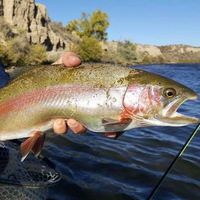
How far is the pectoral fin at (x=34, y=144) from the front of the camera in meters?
2.75

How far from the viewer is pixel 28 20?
47312 millimetres

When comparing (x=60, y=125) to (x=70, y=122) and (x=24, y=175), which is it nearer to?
(x=70, y=122)

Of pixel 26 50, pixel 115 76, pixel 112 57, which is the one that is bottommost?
pixel 26 50

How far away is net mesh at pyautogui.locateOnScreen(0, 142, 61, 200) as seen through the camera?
312 centimetres

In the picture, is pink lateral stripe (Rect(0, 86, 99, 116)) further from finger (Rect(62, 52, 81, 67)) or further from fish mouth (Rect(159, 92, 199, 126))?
fish mouth (Rect(159, 92, 199, 126))

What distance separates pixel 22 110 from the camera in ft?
9.52

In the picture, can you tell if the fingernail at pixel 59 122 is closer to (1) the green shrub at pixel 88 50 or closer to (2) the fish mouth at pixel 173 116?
(2) the fish mouth at pixel 173 116

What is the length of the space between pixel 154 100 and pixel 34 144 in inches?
52.4

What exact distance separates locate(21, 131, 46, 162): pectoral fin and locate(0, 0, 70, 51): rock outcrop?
135 feet

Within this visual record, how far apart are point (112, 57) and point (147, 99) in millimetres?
62688

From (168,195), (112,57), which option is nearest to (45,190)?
(168,195)

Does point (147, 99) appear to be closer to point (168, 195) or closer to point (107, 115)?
point (107, 115)

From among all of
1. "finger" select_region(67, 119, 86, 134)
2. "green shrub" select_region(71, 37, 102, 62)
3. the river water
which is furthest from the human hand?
"green shrub" select_region(71, 37, 102, 62)

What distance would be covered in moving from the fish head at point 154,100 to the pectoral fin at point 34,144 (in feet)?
3.28
